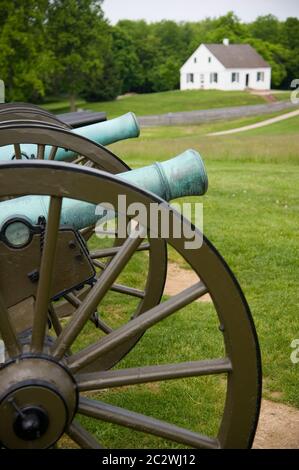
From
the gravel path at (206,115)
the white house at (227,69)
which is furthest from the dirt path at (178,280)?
the white house at (227,69)

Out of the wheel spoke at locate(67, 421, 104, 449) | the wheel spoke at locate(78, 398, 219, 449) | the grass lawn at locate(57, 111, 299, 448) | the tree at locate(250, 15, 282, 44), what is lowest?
the grass lawn at locate(57, 111, 299, 448)

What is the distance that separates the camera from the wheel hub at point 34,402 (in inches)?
88.8

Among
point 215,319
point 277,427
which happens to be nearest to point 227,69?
point 215,319

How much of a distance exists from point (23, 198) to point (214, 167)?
36.9 feet

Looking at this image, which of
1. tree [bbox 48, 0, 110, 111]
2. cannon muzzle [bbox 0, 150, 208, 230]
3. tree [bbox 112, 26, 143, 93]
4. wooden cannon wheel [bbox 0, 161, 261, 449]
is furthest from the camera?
tree [bbox 112, 26, 143, 93]

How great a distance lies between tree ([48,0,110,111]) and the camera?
4144 cm

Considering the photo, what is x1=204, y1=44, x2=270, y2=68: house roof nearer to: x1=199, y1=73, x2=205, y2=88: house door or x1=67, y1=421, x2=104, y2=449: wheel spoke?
x1=199, y1=73, x2=205, y2=88: house door

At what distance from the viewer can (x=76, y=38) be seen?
41.4 metres

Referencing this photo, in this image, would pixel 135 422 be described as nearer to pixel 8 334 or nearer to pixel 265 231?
pixel 8 334

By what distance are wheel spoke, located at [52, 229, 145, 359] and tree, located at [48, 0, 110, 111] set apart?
39.4 metres

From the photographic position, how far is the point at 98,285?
90.5 inches

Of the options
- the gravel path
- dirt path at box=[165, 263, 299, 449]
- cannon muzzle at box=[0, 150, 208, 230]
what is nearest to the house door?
the gravel path

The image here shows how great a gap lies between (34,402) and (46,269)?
471 millimetres

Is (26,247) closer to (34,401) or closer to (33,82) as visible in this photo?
(34,401)
